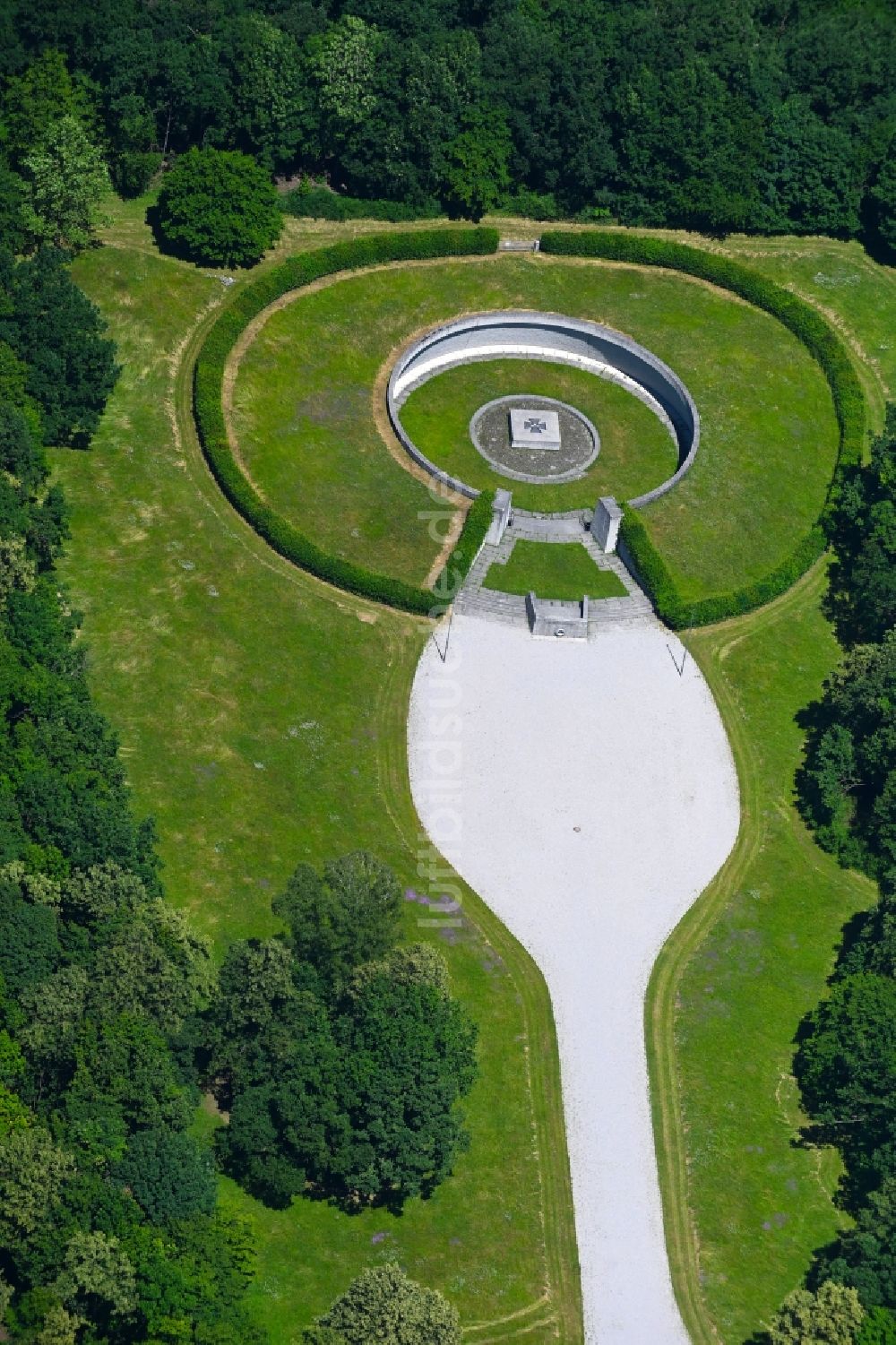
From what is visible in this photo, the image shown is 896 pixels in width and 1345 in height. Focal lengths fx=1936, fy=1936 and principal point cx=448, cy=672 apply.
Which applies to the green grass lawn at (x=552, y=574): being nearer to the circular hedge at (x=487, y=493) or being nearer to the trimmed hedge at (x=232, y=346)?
the circular hedge at (x=487, y=493)

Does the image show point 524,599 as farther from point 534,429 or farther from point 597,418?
point 597,418

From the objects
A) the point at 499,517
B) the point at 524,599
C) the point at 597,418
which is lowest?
the point at 524,599

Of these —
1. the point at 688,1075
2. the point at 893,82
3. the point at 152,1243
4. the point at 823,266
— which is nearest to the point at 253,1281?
the point at 152,1243

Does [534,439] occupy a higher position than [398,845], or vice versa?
[534,439]

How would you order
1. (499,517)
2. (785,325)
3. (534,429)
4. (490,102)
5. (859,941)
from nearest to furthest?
(859,941) < (499,517) < (534,429) < (785,325) < (490,102)

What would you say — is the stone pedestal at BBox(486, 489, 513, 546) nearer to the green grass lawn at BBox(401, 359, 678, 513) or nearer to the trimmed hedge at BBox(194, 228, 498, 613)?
the green grass lawn at BBox(401, 359, 678, 513)

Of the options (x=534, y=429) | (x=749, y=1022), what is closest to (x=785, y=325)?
(x=534, y=429)

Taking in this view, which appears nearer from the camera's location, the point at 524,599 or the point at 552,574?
the point at 524,599

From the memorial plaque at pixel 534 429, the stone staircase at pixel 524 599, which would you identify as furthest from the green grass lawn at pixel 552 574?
the memorial plaque at pixel 534 429
